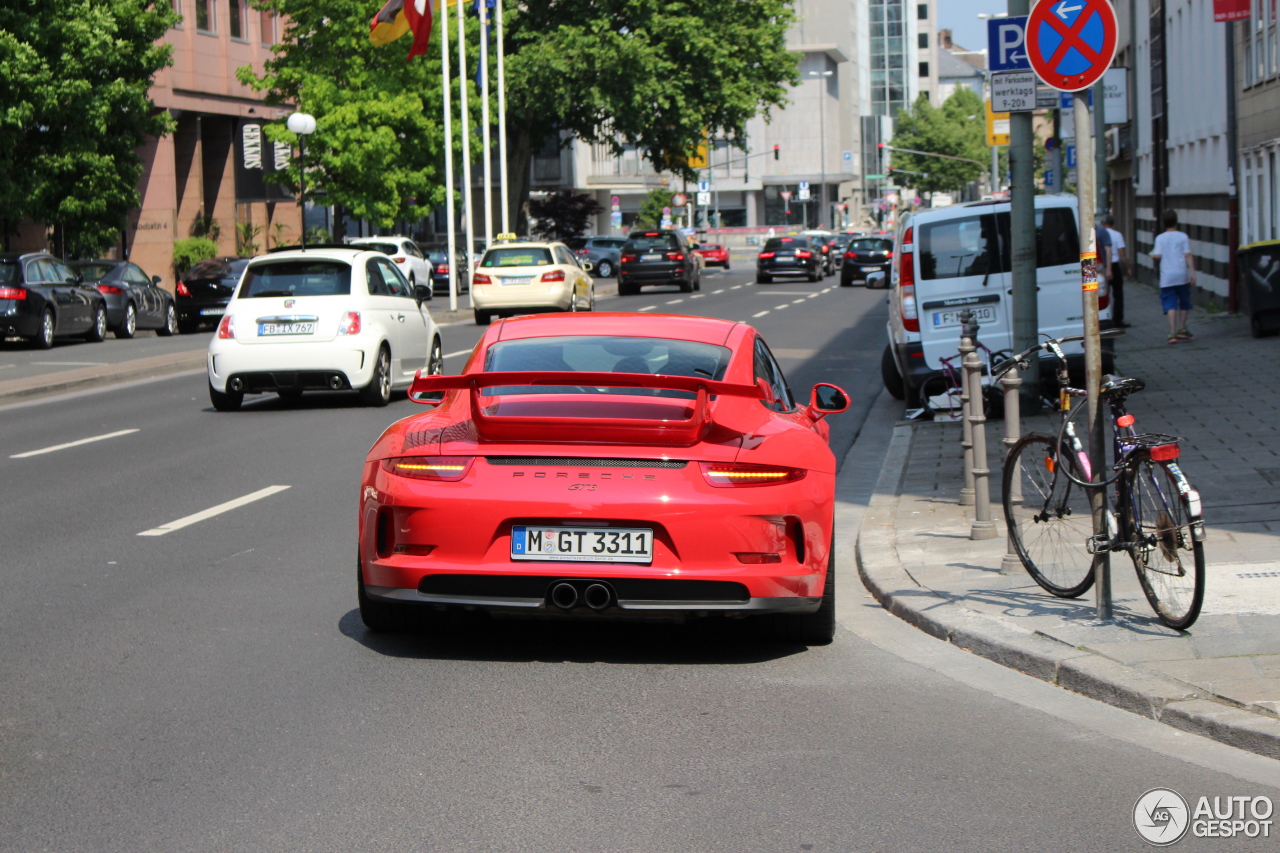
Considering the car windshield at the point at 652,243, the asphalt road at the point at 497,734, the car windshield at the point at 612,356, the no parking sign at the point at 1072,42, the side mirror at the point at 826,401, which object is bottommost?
the asphalt road at the point at 497,734

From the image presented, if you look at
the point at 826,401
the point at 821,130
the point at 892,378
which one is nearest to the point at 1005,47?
the point at 892,378

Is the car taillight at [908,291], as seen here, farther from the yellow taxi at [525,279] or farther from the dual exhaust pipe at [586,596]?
the yellow taxi at [525,279]

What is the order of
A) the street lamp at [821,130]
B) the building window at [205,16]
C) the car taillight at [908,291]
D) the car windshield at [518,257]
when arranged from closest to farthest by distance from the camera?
1. the car taillight at [908,291]
2. the car windshield at [518,257]
3. the building window at [205,16]
4. the street lamp at [821,130]

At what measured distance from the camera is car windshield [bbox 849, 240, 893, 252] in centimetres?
5181

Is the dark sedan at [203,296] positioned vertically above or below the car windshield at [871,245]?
below

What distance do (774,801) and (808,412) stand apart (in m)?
3.26

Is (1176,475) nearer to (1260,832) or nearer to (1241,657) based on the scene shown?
(1241,657)

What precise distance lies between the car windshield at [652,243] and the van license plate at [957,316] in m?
33.2

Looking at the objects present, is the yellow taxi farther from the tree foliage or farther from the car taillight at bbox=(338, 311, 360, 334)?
the tree foliage

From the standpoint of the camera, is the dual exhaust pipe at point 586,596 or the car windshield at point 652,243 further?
the car windshield at point 652,243

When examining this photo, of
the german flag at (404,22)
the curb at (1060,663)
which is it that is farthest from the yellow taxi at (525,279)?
the curb at (1060,663)

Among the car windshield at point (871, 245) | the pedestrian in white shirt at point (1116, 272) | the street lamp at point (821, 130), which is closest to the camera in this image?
the pedestrian in white shirt at point (1116, 272)

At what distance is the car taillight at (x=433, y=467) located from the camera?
631 cm

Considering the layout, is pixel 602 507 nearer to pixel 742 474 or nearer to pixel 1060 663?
pixel 742 474
